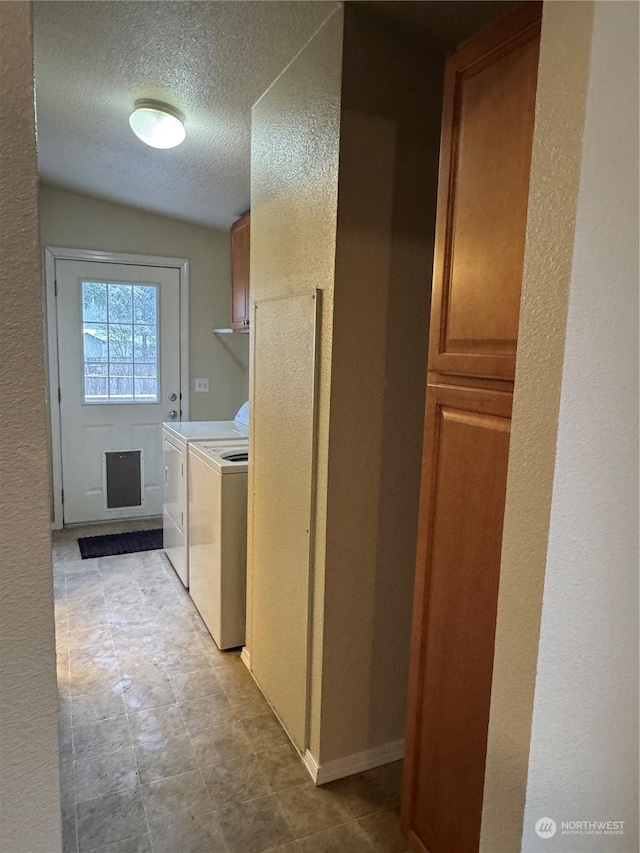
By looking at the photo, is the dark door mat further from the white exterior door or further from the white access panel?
the white access panel

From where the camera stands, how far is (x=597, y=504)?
98 centimetres

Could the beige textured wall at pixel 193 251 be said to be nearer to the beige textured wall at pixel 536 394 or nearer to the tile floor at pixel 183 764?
the tile floor at pixel 183 764

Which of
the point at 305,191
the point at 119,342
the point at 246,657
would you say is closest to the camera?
the point at 305,191

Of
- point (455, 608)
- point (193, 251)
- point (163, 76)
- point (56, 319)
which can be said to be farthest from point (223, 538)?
point (193, 251)

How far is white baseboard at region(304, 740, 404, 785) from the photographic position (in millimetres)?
1974

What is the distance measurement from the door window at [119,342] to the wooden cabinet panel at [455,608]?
3467 mm

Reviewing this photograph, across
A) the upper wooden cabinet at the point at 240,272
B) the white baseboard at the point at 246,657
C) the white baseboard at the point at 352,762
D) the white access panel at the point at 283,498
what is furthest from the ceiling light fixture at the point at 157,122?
the white baseboard at the point at 352,762

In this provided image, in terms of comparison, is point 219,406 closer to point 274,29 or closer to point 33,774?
point 274,29

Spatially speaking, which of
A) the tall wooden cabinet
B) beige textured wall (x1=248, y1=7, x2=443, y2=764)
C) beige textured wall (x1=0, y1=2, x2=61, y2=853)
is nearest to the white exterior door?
beige textured wall (x1=248, y1=7, x2=443, y2=764)

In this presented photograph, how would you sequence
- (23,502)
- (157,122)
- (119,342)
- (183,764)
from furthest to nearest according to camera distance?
(119,342), (157,122), (183,764), (23,502)

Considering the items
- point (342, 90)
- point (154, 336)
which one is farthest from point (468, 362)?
point (154, 336)

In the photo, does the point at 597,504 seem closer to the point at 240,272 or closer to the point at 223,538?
the point at 223,538

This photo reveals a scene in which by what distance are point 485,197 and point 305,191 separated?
81cm
